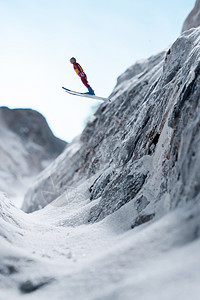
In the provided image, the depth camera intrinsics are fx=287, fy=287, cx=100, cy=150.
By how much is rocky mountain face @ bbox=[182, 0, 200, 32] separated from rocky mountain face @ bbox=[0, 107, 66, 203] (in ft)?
76.6

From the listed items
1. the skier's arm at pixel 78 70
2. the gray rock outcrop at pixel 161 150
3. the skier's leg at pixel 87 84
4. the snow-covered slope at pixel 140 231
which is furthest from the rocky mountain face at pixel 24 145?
the snow-covered slope at pixel 140 231

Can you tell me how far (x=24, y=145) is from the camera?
1491 inches

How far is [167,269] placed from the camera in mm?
3066

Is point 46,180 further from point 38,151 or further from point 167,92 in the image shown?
point 38,151

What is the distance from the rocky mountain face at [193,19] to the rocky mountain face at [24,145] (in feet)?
76.6

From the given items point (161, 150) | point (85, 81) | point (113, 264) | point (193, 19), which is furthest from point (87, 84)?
point (193, 19)

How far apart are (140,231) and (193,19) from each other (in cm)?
1607

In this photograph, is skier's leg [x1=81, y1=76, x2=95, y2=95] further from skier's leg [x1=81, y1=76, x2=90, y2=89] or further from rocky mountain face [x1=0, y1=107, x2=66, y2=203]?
rocky mountain face [x1=0, y1=107, x2=66, y2=203]

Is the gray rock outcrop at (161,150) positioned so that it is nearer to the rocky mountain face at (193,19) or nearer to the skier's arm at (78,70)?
the skier's arm at (78,70)

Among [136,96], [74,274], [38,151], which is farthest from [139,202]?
[38,151]

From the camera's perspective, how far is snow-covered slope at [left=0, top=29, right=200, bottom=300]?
3.20 m

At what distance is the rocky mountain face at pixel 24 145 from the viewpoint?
109ft

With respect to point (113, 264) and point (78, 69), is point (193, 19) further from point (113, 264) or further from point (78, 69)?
point (113, 264)

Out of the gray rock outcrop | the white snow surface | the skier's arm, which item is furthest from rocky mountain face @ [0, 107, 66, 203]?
the white snow surface
